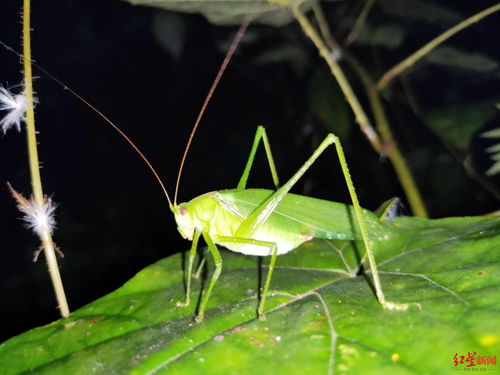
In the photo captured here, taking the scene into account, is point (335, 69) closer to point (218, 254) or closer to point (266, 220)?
point (266, 220)

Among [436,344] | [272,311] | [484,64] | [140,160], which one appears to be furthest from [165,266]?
[484,64]

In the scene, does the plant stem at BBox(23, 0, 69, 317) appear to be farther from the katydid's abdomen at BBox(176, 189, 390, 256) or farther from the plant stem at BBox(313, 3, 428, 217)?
the plant stem at BBox(313, 3, 428, 217)

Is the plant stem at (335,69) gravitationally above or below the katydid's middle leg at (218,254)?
above

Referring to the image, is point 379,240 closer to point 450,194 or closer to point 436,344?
point 436,344

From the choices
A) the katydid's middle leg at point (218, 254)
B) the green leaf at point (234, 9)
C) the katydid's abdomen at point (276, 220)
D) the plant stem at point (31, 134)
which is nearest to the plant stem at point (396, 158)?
→ the green leaf at point (234, 9)

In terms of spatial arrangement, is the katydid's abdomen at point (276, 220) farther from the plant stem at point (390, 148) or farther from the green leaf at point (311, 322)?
the plant stem at point (390, 148)

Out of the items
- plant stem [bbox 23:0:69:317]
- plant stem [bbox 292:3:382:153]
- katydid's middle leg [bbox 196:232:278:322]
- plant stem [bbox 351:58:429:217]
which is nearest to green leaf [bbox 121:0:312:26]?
plant stem [bbox 292:3:382:153]
